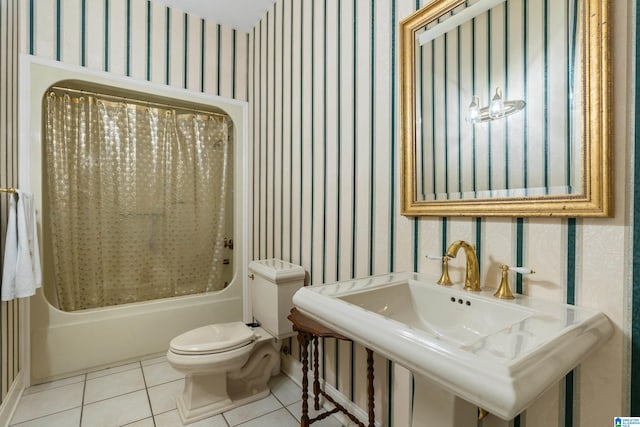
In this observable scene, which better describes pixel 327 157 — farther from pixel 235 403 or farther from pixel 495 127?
pixel 235 403

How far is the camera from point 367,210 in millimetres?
1628

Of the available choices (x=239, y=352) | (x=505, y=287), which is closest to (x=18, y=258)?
(x=239, y=352)

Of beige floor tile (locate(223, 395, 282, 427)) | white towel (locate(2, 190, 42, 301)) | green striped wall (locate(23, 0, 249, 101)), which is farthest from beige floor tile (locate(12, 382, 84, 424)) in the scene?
green striped wall (locate(23, 0, 249, 101))

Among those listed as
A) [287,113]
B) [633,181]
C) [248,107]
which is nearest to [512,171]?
[633,181]

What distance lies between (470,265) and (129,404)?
211cm

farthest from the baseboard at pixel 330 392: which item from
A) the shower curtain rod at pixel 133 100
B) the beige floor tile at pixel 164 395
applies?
the shower curtain rod at pixel 133 100

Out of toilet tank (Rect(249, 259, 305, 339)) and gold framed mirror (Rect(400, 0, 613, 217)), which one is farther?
toilet tank (Rect(249, 259, 305, 339))

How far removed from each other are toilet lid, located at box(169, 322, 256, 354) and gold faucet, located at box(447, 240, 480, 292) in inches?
52.5

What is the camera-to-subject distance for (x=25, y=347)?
2057 millimetres

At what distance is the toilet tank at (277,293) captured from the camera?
1949 millimetres

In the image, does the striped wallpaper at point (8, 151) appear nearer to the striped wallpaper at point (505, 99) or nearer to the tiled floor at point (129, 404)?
the tiled floor at point (129, 404)

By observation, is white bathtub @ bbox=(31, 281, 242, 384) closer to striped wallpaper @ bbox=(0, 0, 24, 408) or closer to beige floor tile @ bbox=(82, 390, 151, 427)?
striped wallpaper @ bbox=(0, 0, 24, 408)

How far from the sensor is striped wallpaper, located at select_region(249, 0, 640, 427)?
886 mm

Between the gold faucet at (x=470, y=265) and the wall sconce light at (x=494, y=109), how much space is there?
1.55ft
